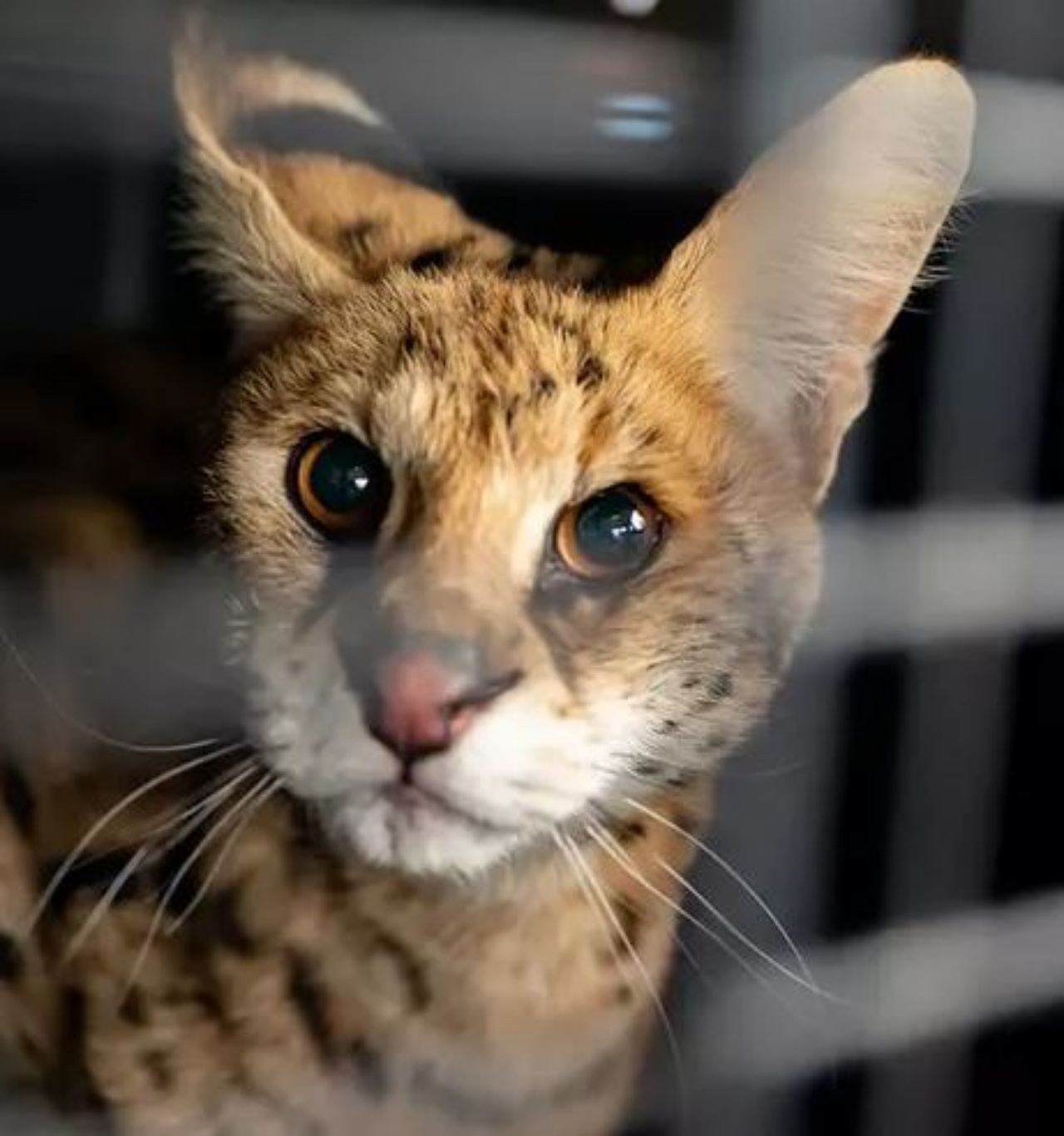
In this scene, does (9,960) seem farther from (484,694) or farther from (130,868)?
(484,694)

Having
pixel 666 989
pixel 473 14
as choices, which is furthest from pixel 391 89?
pixel 666 989

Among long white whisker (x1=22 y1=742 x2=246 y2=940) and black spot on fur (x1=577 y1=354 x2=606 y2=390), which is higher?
black spot on fur (x1=577 y1=354 x2=606 y2=390)

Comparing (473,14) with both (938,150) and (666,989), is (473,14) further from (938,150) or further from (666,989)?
(666,989)

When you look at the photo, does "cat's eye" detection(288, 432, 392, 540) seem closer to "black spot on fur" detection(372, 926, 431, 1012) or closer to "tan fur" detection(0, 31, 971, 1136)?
"tan fur" detection(0, 31, 971, 1136)

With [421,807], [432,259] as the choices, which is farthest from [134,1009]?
[432,259]

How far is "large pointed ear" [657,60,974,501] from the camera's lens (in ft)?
1.83

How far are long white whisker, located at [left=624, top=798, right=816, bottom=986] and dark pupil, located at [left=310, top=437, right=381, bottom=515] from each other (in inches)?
4.1

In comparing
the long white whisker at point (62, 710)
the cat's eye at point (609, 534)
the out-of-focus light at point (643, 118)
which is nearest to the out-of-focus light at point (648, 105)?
the out-of-focus light at point (643, 118)

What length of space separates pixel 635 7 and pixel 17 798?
0.28m

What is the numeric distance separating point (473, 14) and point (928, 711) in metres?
0.25

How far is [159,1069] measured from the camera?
1.93ft

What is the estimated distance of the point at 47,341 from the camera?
590 mm

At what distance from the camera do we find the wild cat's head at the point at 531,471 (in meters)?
0.52

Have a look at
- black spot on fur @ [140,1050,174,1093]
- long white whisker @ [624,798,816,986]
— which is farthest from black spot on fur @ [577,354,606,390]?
black spot on fur @ [140,1050,174,1093]
